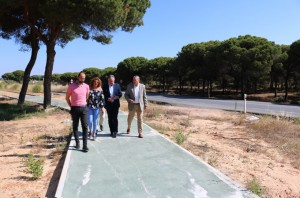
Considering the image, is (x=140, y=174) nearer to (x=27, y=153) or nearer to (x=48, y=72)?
(x=27, y=153)

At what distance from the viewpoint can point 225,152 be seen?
9.48 m

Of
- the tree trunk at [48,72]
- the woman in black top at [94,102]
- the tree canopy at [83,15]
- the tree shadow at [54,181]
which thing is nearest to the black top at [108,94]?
the woman in black top at [94,102]

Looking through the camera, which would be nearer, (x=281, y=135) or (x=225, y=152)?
(x=225, y=152)

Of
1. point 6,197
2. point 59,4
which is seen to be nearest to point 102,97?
point 6,197

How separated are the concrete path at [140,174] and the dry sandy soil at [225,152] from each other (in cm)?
57

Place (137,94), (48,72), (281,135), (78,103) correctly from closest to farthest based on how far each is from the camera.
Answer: (78,103) < (137,94) < (281,135) < (48,72)

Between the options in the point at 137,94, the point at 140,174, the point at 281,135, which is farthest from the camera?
the point at 281,135

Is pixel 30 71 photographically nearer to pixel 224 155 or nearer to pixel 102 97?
pixel 102 97

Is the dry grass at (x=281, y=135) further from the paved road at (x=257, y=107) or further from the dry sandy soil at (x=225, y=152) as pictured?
the paved road at (x=257, y=107)

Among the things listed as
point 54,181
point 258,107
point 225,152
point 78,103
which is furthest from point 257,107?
point 54,181

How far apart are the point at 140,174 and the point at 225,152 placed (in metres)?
3.59

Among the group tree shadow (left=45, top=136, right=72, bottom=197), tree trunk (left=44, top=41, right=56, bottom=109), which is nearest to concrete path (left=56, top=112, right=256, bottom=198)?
tree shadow (left=45, top=136, right=72, bottom=197)

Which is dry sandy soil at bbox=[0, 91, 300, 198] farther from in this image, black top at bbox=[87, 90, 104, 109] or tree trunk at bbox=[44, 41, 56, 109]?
tree trunk at bbox=[44, 41, 56, 109]

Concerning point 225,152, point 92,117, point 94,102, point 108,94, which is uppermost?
point 108,94
